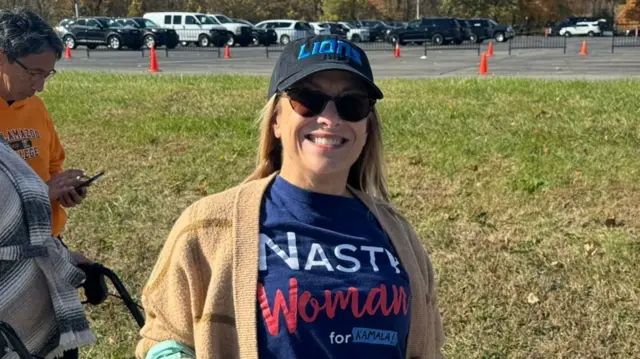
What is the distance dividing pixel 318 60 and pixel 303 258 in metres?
0.50

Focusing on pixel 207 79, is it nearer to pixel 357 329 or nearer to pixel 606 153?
pixel 606 153

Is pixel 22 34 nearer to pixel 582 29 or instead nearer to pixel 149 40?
pixel 149 40

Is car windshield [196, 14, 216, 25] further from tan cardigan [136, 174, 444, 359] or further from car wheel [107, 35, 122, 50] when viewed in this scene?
tan cardigan [136, 174, 444, 359]

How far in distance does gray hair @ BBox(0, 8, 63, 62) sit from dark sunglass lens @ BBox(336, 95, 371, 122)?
4.51ft

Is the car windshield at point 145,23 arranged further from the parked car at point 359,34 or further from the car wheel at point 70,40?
the parked car at point 359,34

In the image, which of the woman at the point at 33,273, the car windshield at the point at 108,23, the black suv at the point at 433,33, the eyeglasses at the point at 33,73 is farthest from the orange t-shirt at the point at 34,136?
the black suv at the point at 433,33

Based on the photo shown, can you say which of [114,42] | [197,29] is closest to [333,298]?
[114,42]

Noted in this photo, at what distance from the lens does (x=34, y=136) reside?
10.6 ft

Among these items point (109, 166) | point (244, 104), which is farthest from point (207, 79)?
point (109, 166)

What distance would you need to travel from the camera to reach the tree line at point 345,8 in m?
68.1

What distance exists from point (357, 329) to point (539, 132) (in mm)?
6686

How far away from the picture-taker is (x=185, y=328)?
193 cm

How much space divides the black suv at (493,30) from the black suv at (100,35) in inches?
754

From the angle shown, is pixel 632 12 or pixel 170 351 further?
pixel 632 12
